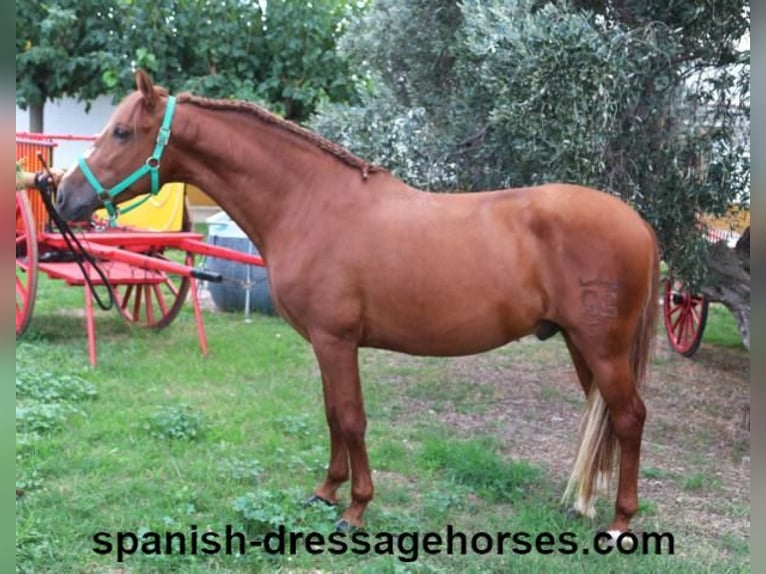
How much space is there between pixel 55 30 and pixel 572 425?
940 centimetres

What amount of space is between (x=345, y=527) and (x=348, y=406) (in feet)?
1.75

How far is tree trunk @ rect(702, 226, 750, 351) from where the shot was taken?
4.93m

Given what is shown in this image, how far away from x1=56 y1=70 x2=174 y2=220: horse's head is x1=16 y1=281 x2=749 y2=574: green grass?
4.49 ft

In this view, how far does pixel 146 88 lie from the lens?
327 cm

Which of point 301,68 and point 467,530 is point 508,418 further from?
point 301,68

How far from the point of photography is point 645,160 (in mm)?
4445

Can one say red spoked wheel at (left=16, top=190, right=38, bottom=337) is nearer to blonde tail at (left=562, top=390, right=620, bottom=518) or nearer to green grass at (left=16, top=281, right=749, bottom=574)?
green grass at (left=16, top=281, right=749, bottom=574)

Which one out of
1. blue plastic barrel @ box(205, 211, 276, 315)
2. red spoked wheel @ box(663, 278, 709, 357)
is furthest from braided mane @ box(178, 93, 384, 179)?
blue plastic barrel @ box(205, 211, 276, 315)

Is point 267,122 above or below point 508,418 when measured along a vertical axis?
above

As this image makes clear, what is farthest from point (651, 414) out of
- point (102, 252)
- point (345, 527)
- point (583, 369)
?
point (102, 252)

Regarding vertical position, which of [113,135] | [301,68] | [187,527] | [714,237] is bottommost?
[187,527]

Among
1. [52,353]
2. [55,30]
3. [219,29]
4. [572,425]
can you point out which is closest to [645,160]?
[572,425]

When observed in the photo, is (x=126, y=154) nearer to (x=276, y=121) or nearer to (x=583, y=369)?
(x=276, y=121)

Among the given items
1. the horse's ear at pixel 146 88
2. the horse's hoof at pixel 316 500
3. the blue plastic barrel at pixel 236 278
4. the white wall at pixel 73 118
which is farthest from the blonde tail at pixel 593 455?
the white wall at pixel 73 118
